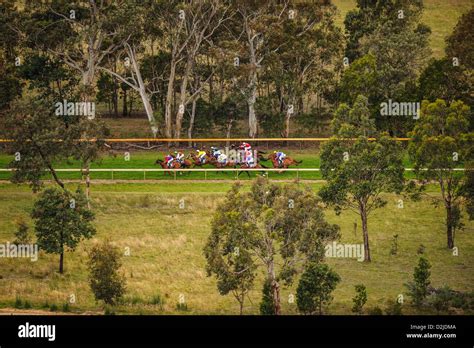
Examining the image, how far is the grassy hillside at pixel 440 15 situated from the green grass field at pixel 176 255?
4801cm

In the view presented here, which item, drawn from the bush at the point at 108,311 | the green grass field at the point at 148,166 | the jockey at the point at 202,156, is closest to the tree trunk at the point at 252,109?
the green grass field at the point at 148,166

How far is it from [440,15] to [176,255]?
2516 inches

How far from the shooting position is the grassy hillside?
11094 centimetres

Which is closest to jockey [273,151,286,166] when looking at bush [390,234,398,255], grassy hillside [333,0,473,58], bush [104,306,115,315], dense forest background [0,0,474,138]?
dense forest background [0,0,474,138]

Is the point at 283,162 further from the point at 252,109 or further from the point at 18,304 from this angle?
the point at 18,304

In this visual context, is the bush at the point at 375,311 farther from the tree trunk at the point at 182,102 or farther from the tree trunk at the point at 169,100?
the tree trunk at the point at 169,100

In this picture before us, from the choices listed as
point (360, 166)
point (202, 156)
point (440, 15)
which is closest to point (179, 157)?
point (202, 156)

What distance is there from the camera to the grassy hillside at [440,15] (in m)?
111

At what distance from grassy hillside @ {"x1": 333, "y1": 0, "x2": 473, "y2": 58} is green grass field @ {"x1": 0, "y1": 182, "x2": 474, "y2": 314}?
158 ft

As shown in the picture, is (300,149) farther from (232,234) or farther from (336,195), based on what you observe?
(232,234)

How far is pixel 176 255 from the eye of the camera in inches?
2298

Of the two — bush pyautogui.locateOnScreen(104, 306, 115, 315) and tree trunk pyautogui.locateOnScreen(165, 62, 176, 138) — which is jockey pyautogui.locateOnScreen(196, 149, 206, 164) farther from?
bush pyautogui.locateOnScreen(104, 306, 115, 315)

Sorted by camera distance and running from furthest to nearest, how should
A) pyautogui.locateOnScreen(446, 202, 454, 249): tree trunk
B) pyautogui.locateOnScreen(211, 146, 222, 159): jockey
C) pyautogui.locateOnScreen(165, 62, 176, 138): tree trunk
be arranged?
pyautogui.locateOnScreen(165, 62, 176, 138): tree trunk, pyautogui.locateOnScreen(211, 146, 222, 159): jockey, pyautogui.locateOnScreen(446, 202, 454, 249): tree trunk

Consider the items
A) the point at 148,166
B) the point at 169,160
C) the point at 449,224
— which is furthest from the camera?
the point at 148,166
